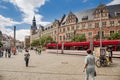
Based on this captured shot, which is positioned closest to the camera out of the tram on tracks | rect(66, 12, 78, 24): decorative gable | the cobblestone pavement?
the cobblestone pavement

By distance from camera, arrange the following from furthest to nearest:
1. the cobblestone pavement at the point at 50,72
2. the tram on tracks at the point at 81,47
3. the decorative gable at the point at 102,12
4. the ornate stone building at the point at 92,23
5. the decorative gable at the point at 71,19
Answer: the decorative gable at the point at 71,19
the decorative gable at the point at 102,12
the ornate stone building at the point at 92,23
the tram on tracks at the point at 81,47
the cobblestone pavement at the point at 50,72

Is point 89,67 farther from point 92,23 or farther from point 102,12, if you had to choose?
point 92,23

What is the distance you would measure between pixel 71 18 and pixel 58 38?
45.7 feet

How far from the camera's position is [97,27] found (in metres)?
72.2

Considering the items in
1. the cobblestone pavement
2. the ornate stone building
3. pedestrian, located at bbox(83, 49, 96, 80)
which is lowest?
the cobblestone pavement

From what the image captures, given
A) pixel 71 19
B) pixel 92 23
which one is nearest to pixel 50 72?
pixel 92 23

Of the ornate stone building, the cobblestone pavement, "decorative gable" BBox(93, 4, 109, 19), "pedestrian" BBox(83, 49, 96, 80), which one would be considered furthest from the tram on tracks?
"pedestrian" BBox(83, 49, 96, 80)

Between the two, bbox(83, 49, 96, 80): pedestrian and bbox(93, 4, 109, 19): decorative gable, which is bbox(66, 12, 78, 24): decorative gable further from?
bbox(83, 49, 96, 80): pedestrian

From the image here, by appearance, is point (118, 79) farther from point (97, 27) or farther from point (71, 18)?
point (71, 18)

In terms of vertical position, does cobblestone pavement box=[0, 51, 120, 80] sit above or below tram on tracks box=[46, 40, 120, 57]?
below

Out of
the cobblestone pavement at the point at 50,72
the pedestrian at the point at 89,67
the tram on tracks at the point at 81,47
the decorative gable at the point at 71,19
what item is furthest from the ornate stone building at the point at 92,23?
the pedestrian at the point at 89,67

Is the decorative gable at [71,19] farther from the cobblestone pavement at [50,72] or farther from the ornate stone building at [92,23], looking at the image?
the cobblestone pavement at [50,72]

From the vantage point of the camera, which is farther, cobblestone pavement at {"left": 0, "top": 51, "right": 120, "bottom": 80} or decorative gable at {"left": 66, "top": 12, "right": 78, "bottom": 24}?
decorative gable at {"left": 66, "top": 12, "right": 78, "bottom": 24}

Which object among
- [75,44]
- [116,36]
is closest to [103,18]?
[116,36]
